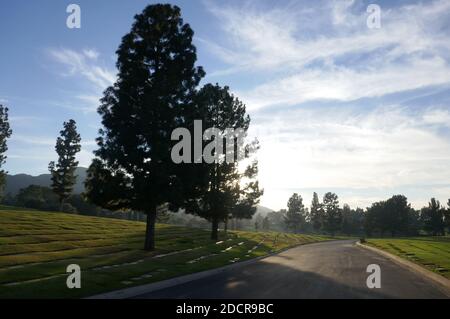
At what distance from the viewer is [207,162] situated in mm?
33625

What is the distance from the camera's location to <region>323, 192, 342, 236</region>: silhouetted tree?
122 meters

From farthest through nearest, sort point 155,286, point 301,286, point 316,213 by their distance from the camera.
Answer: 1. point 316,213
2. point 155,286
3. point 301,286

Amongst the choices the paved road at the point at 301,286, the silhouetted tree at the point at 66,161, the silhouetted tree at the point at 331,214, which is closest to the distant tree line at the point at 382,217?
the silhouetted tree at the point at 331,214

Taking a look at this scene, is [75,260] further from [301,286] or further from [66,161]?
[66,161]

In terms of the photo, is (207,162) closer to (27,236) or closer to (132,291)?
(27,236)

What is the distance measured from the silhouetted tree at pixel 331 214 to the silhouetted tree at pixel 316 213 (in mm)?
2335

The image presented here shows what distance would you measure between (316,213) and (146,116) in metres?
117

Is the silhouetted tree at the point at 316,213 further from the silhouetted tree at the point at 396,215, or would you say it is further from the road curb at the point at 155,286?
the road curb at the point at 155,286

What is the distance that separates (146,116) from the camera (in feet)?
98.3

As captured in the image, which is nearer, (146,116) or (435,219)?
(146,116)

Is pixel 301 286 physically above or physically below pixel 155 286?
above

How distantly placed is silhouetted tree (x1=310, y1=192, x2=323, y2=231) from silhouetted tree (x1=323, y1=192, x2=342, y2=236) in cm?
234

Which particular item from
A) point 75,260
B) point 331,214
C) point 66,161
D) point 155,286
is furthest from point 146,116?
point 331,214

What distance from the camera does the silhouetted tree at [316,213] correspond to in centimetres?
13375
